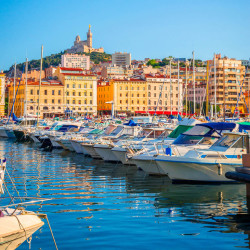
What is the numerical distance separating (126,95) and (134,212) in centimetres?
10564

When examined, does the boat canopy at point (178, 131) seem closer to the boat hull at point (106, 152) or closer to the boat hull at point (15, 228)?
the boat hull at point (106, 152)

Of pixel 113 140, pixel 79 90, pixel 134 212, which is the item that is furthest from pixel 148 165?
pixel 79 90

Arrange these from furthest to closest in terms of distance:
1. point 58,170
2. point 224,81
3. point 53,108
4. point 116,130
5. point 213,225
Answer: point 224,81 → point 53,108 → point 116,130 → point 58,170 → point 213,225

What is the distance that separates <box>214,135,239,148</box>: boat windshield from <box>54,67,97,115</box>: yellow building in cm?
9449

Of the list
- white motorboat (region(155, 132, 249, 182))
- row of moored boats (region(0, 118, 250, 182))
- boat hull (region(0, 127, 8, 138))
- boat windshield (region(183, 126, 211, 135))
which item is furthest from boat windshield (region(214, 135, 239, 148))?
boat hull (region(0, 127, 8, 138))

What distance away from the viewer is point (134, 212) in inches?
528

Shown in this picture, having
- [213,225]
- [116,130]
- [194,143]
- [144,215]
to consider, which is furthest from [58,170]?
[213,225]

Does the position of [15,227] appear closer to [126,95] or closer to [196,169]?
[196,169]

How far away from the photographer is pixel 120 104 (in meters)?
119

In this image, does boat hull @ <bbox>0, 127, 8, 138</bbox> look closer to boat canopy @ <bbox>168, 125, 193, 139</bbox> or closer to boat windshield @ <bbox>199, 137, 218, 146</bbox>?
boat canopy @ <bbox>168, 125, 193, 139</bbox>

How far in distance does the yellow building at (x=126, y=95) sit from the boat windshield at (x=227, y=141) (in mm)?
97541

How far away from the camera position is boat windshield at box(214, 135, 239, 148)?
1884 cm

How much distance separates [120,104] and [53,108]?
52.6 ft

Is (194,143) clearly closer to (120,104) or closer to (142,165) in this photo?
(142,165)
